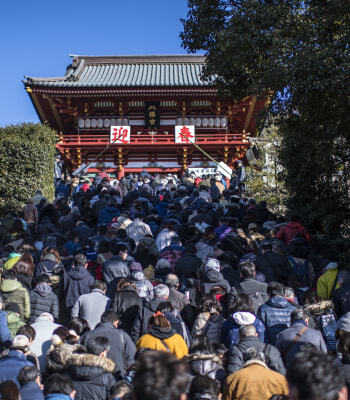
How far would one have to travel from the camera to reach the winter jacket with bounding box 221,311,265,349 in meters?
5.34

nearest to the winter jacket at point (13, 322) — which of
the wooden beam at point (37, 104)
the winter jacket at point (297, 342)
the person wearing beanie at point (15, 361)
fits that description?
the person wearing beanie at point (15, 361)

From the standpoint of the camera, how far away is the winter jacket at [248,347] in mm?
4727

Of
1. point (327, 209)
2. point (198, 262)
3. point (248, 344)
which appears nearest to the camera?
point (248, 344)

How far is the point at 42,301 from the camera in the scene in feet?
21.6

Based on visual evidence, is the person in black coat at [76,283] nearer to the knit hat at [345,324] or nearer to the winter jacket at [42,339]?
the winter jacket at [42,339]

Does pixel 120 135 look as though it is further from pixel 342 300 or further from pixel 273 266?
pixel 342 300

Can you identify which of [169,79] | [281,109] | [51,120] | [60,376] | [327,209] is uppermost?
[169,79]

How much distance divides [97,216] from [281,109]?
583 cm

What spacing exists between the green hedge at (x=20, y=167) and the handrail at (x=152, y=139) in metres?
8.41

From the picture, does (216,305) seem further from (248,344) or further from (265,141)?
(265,141)

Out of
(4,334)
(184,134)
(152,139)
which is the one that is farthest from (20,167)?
(4,334)

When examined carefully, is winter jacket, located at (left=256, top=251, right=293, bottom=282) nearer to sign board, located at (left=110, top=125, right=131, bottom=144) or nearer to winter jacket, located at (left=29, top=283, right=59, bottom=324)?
winter jacket, located at (left=29, top=283, right=59, bottom=324)

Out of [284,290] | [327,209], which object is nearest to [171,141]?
[327,209]

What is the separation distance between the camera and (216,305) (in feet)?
19.4
